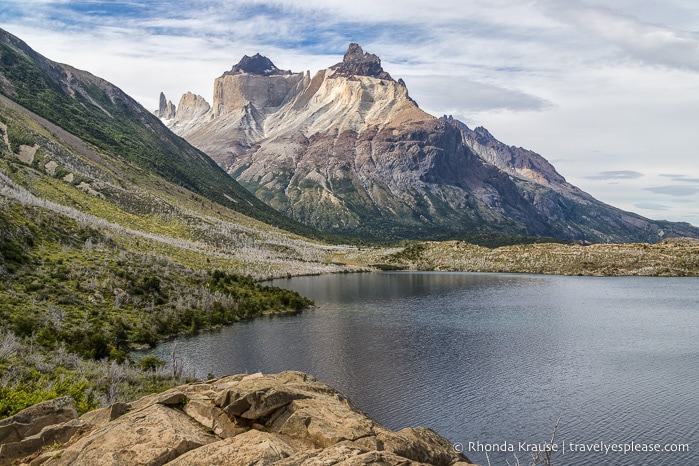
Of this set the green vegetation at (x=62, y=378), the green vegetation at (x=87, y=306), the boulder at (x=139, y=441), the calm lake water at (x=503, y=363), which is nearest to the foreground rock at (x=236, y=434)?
the boulder at (x=139, y=441)

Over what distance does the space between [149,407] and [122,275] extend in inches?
2832

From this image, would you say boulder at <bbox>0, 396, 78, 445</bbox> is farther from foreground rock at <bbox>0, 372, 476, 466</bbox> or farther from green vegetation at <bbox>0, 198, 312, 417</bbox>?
green vegetation at <bbox>0, 198, 312, 417</bbox>

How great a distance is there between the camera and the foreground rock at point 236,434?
15336 mm

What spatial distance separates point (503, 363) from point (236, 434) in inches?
2029

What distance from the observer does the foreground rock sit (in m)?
15.3

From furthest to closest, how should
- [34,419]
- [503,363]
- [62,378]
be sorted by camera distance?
[503,363], [62,378], [34,419]

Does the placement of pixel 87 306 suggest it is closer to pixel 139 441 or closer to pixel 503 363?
pixel 503 363

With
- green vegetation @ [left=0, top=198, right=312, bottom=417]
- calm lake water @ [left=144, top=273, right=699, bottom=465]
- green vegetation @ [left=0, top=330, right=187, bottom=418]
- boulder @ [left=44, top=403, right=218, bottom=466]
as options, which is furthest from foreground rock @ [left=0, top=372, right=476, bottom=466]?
calm lake water @ [left=144, top=273, right=699, bottom=465]

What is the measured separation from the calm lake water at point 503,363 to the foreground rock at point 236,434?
20.4 m

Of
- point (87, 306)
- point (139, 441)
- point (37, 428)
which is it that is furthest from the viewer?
point (87, 306)

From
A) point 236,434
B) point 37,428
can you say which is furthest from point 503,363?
point 37,428

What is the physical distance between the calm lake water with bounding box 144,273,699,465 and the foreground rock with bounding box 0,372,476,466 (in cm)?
2044

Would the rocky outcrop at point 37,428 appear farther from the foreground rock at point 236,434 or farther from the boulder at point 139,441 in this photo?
the boulder at point 139,441

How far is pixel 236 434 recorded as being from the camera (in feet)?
62.3
